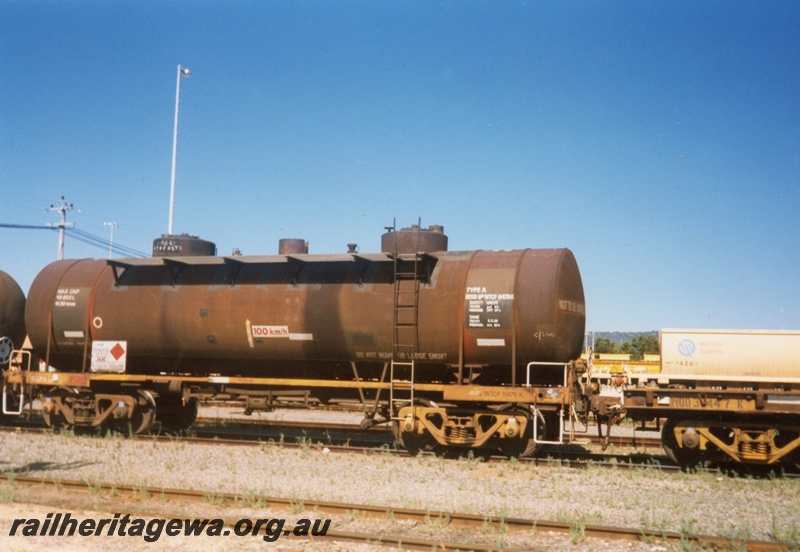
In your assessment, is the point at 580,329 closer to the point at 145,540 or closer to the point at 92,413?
Answer: the point at 145,540

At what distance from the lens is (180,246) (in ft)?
52.5

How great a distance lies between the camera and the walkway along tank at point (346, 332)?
12.8m

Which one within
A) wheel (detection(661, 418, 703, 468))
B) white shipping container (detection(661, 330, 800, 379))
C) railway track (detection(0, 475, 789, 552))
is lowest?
railway track (detection(0, 475, 789, 552))

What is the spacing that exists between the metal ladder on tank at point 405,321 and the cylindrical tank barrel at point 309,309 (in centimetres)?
3

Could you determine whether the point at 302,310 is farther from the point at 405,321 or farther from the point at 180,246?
the point at 180,246

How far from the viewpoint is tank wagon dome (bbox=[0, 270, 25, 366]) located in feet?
55.4

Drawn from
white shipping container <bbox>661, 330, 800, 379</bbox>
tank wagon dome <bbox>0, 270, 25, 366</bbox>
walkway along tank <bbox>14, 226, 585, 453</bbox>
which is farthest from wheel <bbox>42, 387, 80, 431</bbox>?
white shipping container <bbox>661, 330, 800, 379</bbox>

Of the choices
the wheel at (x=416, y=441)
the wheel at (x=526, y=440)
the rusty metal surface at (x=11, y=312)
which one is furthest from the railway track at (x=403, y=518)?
the rusty metal surface at (x=11, y=312)

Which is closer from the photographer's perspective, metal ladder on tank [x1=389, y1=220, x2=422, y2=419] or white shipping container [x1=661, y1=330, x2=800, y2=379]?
metal ladder on tank [x1=389, y1=220, x2=422, y2=419]

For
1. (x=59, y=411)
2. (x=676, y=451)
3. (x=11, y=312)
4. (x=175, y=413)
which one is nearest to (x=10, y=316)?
(x=11, y=312)

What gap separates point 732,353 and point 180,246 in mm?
14772

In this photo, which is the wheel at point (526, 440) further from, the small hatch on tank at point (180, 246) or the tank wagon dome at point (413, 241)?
the small hatch on tank at point (180, 246)

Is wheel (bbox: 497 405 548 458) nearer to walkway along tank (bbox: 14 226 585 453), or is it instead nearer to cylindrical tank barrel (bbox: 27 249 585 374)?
walkway along tank (bbox: 14 226 585 453)

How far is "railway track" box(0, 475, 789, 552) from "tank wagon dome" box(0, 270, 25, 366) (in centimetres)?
800
